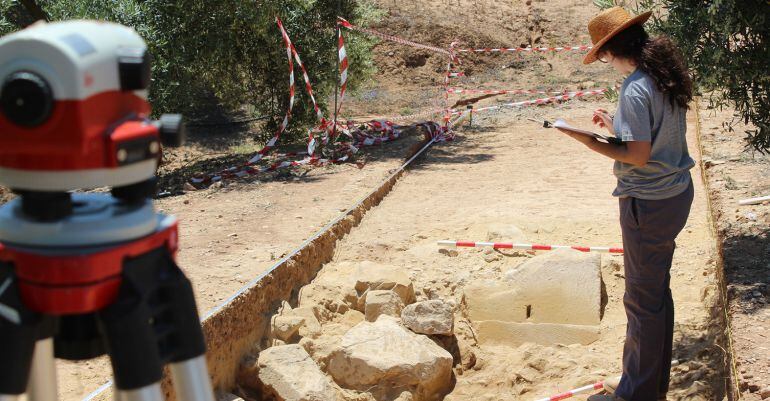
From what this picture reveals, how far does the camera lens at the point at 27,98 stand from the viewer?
4.97 feet

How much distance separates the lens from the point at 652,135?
3.72m

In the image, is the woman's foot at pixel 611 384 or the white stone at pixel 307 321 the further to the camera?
the white stone at pixel 307 321

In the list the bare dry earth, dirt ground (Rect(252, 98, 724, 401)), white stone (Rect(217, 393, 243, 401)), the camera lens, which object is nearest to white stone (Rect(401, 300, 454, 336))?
dirt ground (Rect(252, 98, 724, 401))

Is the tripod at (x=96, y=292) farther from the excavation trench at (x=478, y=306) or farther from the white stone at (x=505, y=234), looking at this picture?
the white stone at (x=505, y=234)

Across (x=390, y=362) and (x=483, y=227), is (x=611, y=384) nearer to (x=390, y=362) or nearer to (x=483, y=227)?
(x=390, y=362)

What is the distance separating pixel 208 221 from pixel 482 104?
1092cm

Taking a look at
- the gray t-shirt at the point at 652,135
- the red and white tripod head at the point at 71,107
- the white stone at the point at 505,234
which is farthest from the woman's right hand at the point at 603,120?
the white stone at the point at 505,234

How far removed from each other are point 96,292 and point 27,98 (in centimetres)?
40

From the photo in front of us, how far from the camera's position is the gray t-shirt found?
3.62 metres

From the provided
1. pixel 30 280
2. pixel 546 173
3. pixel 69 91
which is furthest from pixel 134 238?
pixel 546 173

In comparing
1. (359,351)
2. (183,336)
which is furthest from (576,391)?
(183,336)

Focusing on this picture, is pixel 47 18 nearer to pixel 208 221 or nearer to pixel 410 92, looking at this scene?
pixel 208 221

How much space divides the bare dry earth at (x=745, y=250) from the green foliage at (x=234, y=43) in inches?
246

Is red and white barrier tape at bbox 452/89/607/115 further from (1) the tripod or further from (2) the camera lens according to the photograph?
(2) the camera lens
